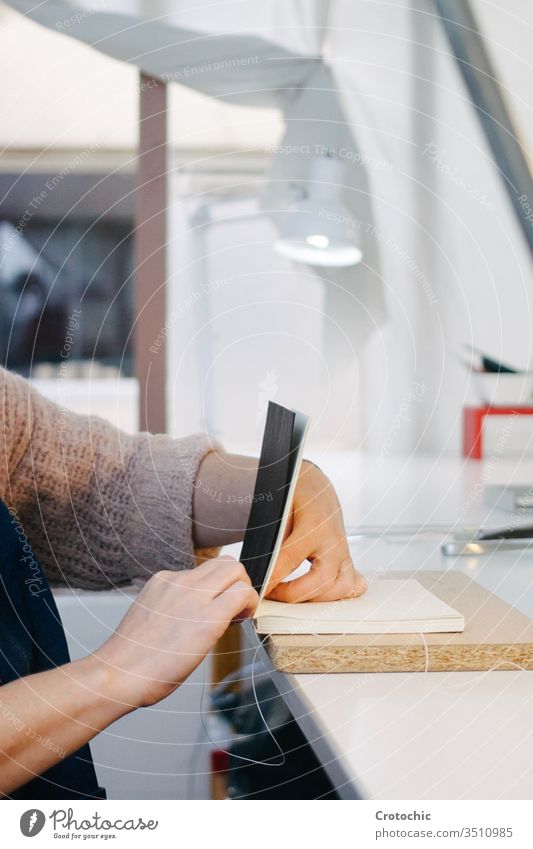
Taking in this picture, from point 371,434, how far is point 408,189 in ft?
1.75

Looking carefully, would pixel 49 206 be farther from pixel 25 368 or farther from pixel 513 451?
pixel 513 451

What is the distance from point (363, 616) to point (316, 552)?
0.23 ft

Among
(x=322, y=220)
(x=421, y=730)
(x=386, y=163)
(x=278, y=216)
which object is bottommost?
(x=421, y=730)

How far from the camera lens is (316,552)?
0.56 metres

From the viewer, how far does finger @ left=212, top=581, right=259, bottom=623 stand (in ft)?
1.44

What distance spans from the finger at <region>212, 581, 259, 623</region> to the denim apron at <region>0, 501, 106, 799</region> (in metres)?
0.17

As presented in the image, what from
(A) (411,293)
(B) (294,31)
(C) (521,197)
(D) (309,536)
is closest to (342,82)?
(B) (294,31)

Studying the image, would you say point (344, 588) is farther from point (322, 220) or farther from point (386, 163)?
point (386, 163)

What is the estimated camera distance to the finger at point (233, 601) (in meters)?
0.44

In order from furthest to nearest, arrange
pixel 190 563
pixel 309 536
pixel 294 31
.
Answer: pixel 294 31
pixel 190 563
pixel 309 536

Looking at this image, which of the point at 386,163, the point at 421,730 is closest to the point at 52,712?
the point at 421,730

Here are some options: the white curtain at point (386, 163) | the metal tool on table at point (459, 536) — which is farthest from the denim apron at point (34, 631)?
the white curtain at point (386, 163)

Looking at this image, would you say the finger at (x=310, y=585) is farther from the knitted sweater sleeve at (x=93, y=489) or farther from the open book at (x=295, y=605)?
the knitted sweater sleeve at (x=93, y=489)

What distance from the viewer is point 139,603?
452 millimetres
